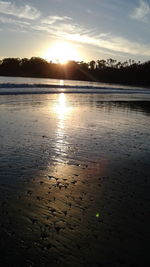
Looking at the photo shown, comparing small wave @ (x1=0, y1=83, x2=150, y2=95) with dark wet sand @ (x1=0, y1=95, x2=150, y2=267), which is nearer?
dark wet sand @ (x1=0, y1=95, x2=150, y2=267)

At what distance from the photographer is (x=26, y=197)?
516 cm

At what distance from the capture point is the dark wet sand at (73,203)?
3604 mm

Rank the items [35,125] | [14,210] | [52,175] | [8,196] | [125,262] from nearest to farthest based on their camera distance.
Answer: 1. [125,262]
2. [14,210]
3. [8,196]
4. [52,175]
5. [35,125]

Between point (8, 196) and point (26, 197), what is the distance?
0.40 m

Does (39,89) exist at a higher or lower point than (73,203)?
higher

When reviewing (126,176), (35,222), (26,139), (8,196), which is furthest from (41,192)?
(26,139)

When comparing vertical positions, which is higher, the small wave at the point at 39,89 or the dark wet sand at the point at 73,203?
the small wave at the point at 39,89

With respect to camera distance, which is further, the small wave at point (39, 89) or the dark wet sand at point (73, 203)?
the small wave at point (39, 89)

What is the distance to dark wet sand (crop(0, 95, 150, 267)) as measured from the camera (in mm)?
3604

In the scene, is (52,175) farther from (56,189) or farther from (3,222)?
(3,222)

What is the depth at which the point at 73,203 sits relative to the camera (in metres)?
5.04

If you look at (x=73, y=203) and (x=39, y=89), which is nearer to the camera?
(x=73, y=203)

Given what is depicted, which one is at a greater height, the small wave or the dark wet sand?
the small wave

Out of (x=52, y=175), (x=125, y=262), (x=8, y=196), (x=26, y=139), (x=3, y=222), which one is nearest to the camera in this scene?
(x=125, y=262)
